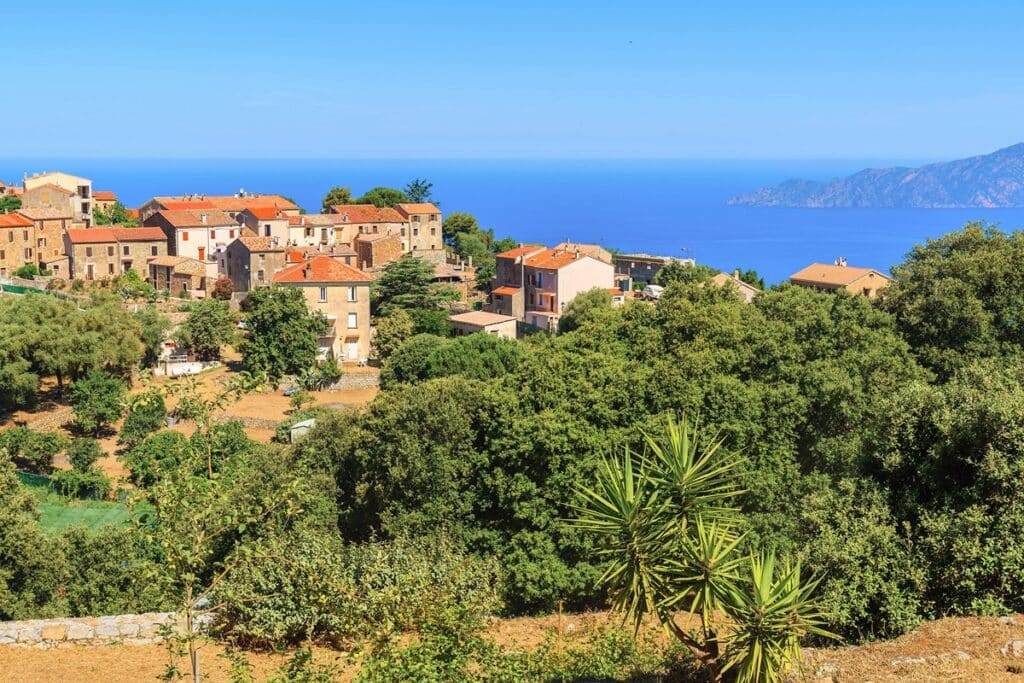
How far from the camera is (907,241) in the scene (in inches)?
6668

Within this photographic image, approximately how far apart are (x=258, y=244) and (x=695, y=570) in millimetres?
48958

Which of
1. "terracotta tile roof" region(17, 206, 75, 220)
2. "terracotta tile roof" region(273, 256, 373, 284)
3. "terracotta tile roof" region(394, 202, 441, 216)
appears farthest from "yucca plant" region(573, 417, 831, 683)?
"terracotta tile roof" region(17, 206, 75, 220)

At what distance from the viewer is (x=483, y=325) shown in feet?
157

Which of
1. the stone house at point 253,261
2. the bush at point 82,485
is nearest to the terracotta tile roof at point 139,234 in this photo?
the stone house at point 253,261

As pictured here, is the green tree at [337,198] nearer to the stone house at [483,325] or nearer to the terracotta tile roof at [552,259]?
the terracotta tile roof at [552,259]

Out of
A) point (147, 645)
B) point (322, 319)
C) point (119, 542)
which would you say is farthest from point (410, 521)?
point (322, 319)

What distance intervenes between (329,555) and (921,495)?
7.64 m

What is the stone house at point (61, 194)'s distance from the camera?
229ft

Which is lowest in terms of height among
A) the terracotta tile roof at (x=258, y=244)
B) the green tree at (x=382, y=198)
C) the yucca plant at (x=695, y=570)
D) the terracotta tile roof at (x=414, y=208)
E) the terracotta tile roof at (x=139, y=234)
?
the yucca plant at (x=695, y=570)

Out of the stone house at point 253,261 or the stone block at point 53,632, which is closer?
the stone block at point 53,632

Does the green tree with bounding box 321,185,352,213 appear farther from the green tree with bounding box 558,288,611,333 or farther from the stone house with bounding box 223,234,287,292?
the green tree with bounding box 558,288,611,333

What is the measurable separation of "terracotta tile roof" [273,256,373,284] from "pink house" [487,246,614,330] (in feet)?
30.7

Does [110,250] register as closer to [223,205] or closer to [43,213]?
[43,213]

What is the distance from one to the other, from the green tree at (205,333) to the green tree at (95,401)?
7.71 m
